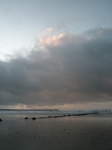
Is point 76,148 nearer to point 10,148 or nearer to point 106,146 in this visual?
point 106,146

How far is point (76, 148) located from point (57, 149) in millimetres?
2298

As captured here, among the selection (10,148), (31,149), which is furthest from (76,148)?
(10,148)

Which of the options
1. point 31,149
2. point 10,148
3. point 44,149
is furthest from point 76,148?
point 10,148

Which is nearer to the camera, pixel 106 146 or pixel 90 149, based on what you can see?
pixel 90 149

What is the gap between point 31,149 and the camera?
72.2 feet

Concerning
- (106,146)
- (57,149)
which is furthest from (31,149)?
(106,146)

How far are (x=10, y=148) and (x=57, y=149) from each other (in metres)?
5.57

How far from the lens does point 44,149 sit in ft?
72.3

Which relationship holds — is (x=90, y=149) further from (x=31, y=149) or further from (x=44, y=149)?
(x=31, y=149)

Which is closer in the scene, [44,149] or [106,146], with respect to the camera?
[44,149]

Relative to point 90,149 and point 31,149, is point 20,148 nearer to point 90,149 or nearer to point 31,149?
point 31,149

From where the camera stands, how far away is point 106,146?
24.0 meters

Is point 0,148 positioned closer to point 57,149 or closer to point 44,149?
point 44,149

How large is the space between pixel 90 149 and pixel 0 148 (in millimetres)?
10528
